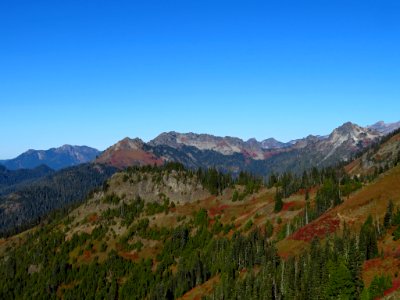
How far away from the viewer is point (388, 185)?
189 meters

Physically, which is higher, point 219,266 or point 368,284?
point 368,284

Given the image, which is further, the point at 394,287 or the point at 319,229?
the point at 319,229

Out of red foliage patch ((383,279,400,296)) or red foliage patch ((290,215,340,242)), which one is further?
→ red foliage patch ((290,215,340,242))

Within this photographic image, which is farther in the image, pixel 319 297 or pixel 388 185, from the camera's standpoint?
pixel 388 185

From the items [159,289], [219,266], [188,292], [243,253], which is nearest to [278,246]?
[243,253]

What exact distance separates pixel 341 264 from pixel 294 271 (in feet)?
83.4

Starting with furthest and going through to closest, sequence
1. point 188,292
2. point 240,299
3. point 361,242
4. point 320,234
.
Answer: point 188,292 → point 320,234 → point 240,299 → point 361,242

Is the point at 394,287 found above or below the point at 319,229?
below

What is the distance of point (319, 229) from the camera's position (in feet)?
567

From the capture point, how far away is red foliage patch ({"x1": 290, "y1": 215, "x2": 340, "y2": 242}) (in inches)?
6615

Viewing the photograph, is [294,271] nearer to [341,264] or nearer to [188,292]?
[341,264]

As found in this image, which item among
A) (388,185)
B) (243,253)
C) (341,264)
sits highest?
(388,185)

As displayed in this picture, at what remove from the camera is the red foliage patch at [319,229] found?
551 ft

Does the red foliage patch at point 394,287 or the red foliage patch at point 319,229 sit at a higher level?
the red foliage patch at point 319,229
